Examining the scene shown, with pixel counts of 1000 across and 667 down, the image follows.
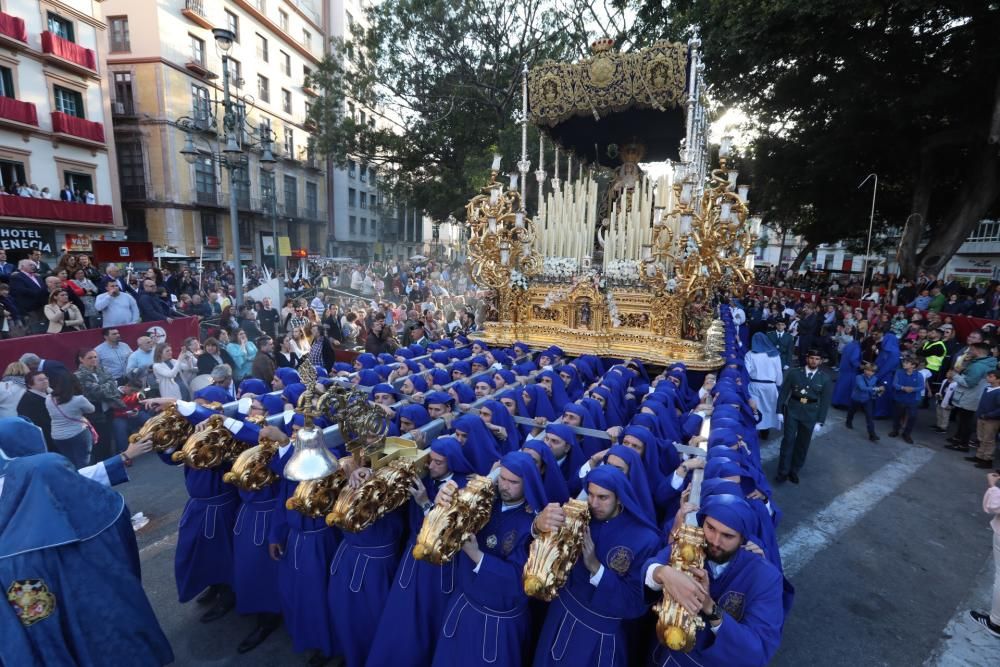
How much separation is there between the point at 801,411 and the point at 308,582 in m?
7.24

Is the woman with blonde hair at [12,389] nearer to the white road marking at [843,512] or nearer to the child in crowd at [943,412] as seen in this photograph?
the white road marking at [843,512]

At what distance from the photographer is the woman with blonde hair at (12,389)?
566 cm

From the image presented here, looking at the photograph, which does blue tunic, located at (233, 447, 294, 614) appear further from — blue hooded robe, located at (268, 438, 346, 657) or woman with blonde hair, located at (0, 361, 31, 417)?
woman with blonde hair, located at (0, 361, 31, 417)

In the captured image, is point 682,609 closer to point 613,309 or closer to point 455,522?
point 455,522

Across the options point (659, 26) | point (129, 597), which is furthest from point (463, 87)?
point (129, 597)

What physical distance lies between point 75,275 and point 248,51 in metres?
29.2

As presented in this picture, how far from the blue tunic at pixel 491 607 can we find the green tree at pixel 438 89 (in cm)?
1558

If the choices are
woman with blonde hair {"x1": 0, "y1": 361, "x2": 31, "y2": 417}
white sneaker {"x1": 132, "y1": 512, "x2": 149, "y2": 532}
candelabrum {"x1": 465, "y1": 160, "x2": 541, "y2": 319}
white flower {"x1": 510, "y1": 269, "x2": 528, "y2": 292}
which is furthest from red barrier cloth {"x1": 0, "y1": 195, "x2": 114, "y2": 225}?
white flower {"x1": 510, "y1": 269, "x2": 528, "y2": 292}

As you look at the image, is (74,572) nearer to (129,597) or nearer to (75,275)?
(129,597)

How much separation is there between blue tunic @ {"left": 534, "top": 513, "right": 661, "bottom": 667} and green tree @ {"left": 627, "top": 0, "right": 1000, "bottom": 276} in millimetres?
16868

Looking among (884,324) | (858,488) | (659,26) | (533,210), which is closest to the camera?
(858,488)

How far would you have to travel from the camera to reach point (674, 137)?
11.1 meters

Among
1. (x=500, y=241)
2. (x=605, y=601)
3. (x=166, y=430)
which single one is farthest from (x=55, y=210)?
(x=605, y=601)

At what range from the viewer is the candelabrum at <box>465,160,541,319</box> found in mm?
9219
